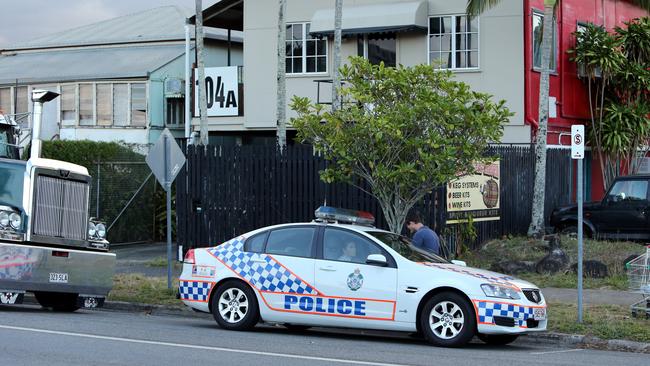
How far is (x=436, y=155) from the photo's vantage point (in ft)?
50.4

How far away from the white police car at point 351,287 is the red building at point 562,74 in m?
12.5

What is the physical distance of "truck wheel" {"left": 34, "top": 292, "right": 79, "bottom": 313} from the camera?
15.9 m

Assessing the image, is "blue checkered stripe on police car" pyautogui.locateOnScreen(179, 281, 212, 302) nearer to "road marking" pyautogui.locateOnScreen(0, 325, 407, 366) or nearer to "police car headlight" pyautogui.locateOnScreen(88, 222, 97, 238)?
"road marking" pyautogui.locateOnScreen(0, 325, 407, 366)

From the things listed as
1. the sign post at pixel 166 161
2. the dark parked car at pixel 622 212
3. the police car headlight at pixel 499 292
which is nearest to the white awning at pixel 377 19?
the dark parked car at pixel 622 212

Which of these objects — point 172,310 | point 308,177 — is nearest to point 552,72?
point 308,177

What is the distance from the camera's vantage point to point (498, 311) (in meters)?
11.9

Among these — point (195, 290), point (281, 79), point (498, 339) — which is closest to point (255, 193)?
point (281, 79)

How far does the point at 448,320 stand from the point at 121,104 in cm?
2069

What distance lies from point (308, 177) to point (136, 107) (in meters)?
11.5

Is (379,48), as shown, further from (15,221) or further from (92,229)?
(15,221)

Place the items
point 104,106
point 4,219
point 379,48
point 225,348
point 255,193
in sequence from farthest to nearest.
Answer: point 104,106, point 379,48, point 255,193, point 4,219, point 225,348

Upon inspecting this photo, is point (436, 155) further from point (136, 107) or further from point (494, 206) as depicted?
point (136, 107)

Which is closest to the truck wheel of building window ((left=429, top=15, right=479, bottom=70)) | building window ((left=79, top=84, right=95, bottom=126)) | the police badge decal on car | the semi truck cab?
the semi truck cab

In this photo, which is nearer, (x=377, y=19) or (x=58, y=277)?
(x=58, y=277)
